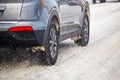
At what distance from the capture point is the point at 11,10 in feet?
19.5

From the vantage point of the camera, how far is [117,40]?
33.0 ft

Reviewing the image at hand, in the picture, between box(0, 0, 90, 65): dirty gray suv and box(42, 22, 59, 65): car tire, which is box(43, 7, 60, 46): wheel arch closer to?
box(0, 0, 90, 65): dirty gray suv

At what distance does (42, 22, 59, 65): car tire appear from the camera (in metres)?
6.30

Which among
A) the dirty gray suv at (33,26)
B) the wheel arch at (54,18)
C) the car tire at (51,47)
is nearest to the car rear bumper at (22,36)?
the dirty gray suv at (33,26)

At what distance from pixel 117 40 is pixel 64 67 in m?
3.97

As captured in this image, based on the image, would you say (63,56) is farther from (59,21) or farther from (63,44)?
(63,44)

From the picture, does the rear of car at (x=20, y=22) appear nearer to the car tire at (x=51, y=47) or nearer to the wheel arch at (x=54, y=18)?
the wheel arch at (x=54, y=18)

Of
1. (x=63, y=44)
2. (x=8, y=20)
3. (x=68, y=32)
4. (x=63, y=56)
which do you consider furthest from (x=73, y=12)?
(x=8, y=20)

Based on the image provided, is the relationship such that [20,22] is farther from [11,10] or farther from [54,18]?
[54,18]

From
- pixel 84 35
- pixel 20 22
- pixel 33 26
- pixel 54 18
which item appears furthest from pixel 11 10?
pixel 84 35

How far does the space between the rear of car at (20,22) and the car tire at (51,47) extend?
1.11ft

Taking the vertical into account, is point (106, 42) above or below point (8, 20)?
below

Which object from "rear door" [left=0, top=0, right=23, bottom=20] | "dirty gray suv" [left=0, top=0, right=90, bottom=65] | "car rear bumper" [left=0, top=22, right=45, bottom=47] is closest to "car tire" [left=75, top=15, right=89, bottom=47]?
"dirty gray suv" [left=0, top=0, right=90, bottom=65]

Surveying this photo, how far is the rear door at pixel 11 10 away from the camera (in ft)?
19.5
